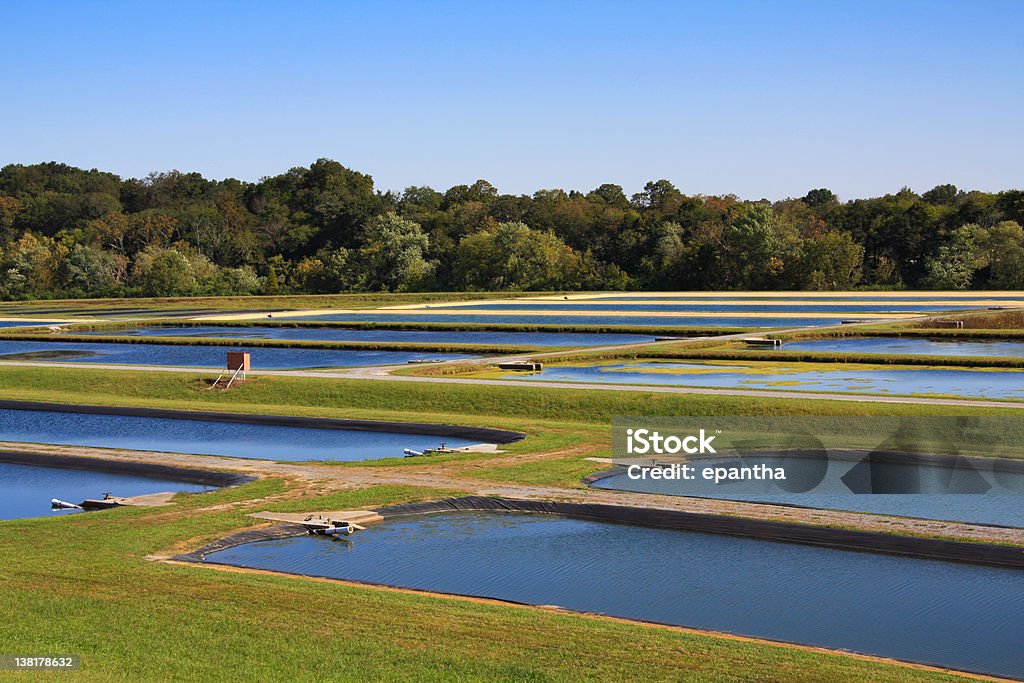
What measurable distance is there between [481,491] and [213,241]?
100178 millimetres

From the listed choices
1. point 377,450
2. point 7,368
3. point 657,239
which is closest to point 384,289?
point 657,239

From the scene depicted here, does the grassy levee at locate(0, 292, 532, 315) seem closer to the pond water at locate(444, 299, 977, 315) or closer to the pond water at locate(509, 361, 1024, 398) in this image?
the pond water at locate(444, 299, 977, 315)

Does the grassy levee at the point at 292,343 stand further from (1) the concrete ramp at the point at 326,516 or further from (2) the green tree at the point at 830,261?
(2) the green tree at the point at 830,261

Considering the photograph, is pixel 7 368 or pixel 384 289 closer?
pixel 7 368

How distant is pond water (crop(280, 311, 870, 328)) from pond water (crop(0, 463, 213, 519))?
3494 centimetres

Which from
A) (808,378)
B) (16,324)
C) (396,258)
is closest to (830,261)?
(396,258)

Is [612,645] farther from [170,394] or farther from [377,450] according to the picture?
[170,394]

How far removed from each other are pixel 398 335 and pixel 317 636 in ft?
145

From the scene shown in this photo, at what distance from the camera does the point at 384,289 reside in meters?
99.9

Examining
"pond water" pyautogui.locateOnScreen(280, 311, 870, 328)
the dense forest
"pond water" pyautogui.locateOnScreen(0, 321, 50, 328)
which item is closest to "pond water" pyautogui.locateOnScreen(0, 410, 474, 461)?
"pond water" pyautogui.locateOnScreen(280, 311, 870, 328)

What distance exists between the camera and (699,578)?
14578mm

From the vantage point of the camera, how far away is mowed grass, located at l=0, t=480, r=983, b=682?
10828 millimetres

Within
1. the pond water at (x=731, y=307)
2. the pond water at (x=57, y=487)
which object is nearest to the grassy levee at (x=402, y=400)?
the pond water at (x=57, y=487)

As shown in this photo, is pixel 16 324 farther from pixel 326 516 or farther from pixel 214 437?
pixel 326 516
